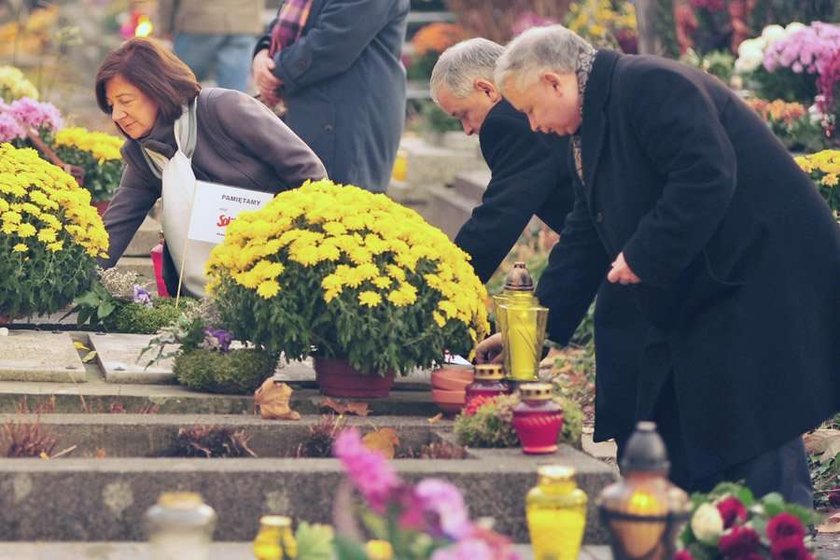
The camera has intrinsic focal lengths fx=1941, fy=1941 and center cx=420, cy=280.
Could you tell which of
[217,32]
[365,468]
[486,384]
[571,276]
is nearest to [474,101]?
[571,276]

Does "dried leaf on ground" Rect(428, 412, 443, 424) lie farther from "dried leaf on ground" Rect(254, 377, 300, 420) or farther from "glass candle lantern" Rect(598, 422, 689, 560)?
"glass candle lantern" Rect(598, 422, 689, 560)

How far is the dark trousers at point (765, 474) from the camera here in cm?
550

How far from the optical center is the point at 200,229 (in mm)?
7059

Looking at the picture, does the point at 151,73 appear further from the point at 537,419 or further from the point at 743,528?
the point at 743,528

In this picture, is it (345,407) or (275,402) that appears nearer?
(275,402)

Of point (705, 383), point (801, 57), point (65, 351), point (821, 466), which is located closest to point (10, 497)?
point (65, 351)

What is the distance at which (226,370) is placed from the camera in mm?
5977

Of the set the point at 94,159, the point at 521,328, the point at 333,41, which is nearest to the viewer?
the point at 521,328

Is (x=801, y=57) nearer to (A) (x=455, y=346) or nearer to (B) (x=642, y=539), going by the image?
(A) (x=455, y=346)

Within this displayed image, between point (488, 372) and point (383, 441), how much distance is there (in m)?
0.37

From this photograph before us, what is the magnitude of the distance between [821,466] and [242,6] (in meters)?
4.95

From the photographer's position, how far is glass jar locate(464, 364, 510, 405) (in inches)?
226

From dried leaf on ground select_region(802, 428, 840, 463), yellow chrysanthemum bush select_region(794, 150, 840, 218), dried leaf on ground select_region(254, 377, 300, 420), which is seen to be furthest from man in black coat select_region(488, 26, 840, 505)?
yellow chrysanthemum bush select_region(794, 150, 840, 218)

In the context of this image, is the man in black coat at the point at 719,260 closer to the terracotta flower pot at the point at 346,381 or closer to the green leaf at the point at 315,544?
the terracotta flower pot at the point at 346,381
